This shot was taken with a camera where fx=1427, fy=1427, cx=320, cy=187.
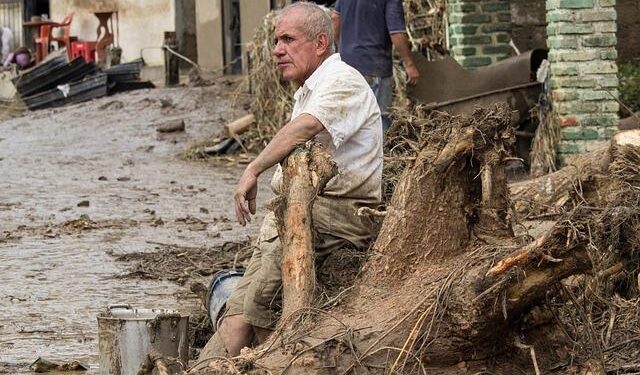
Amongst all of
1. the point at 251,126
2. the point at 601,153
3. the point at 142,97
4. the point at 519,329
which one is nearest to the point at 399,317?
the point at 519,329

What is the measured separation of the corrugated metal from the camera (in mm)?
35125

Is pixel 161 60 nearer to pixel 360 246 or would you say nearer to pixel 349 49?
pixel 349 49

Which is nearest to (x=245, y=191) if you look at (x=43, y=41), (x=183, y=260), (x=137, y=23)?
(x=183, y=260)

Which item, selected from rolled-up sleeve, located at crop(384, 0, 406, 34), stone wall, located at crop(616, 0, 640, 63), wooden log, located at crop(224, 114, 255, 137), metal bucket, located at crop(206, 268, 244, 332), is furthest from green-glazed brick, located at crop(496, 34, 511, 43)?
metal bucket, located at crop(206, 268, 244, 332)

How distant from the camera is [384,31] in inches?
449

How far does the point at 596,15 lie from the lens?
11578 millimetres

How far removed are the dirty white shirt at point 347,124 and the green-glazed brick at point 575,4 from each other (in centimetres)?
589

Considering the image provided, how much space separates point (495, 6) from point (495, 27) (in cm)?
21

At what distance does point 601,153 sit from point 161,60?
63.2 feet

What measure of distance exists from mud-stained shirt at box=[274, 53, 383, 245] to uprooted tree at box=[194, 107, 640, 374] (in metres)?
0.31

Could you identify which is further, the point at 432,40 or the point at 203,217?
the point at 432,40

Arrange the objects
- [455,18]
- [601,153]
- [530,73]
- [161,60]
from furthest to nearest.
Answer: [161,60]
[455,18]
[530,73]
[601,153]

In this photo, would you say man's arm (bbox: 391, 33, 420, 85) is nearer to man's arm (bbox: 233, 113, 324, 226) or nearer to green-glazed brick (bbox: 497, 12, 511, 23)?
green-glazed brick (bbox: 497, 12, 511, 23)

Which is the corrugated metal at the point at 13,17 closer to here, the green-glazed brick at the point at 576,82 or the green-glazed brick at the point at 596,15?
the green-glazed brick at the point at 576,82
